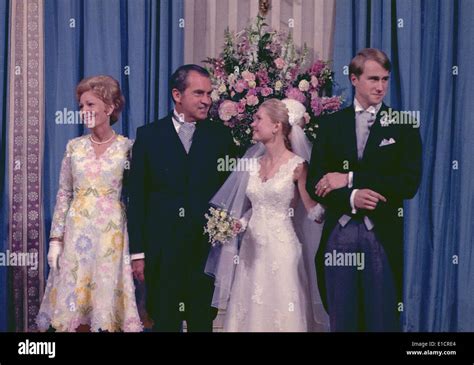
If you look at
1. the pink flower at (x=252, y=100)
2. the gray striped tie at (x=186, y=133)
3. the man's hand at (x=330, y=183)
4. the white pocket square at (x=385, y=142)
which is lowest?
the man's hand at (x=330, y=183)

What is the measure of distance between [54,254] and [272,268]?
1080mm

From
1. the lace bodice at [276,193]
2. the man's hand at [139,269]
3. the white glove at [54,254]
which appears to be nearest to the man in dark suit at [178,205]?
the man's hand at [139,269]

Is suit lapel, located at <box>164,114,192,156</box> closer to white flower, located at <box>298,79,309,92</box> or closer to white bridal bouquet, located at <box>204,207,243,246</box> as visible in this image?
white bridal bouquet, located at <box>204,207,243,246</box>

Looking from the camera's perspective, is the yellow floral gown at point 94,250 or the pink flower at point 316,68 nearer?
the yellow floral gown at point 94,250

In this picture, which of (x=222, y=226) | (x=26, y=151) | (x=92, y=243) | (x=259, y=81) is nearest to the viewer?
(x=92, y=243)

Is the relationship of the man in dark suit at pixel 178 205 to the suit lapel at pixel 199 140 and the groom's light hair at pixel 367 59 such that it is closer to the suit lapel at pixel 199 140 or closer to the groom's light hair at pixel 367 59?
the suit lapel at pixel 199 140

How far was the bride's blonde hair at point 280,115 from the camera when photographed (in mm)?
4020

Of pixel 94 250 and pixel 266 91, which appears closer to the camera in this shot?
pixel 94 250

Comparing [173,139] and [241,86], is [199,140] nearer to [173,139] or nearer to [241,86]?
[173,139]

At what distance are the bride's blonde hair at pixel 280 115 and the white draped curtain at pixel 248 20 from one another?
0.46 metres

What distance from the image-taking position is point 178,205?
401 cm

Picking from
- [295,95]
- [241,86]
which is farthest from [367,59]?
[241,86]

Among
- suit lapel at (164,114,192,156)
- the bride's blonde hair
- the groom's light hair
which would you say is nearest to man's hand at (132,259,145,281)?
suit lapel at (164,114,192,156)
